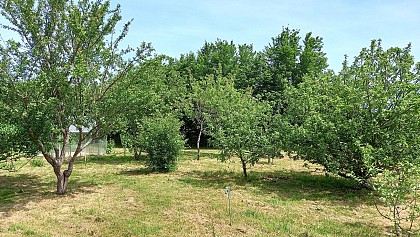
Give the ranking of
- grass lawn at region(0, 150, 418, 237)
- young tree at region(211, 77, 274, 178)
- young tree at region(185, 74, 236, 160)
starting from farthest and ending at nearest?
1. young tree at region(185, 74, 236, 160)
2. young tree at region(211, 77, 274, 178)
3. grass lawn at region(0, 150, 418, 237)

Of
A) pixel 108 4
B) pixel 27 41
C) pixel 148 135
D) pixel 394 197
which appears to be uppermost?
pixel 108 4

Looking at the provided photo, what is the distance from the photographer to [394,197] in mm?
5969

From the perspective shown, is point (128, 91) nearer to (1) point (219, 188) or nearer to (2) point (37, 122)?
(2) point (37, 122)

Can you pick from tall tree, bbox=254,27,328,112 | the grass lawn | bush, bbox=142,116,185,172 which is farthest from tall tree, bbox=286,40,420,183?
tall tree, bbox=254,27,328,112

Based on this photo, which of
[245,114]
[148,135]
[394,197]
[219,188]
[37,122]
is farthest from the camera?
[148,135]

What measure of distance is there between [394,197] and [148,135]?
11.0 m

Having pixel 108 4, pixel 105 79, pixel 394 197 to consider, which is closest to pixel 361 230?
pixel 394 197

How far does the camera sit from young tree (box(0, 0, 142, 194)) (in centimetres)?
877

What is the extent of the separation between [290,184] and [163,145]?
5761 mm

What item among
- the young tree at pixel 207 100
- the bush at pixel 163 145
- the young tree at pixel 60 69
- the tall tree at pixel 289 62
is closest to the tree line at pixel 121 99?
the young tree at pixel 60 69

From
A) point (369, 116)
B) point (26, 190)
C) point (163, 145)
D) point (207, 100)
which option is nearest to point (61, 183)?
point (26, 190)

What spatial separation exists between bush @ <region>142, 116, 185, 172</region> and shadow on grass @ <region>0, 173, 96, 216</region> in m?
3.37

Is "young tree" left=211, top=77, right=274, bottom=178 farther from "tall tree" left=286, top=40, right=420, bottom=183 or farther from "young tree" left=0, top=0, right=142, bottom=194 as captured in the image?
"young tree" left=0, top=0, right=142, bottom=194

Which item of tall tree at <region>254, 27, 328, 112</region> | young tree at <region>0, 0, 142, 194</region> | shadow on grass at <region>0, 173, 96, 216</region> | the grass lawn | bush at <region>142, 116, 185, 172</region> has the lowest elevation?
the grass lawn
